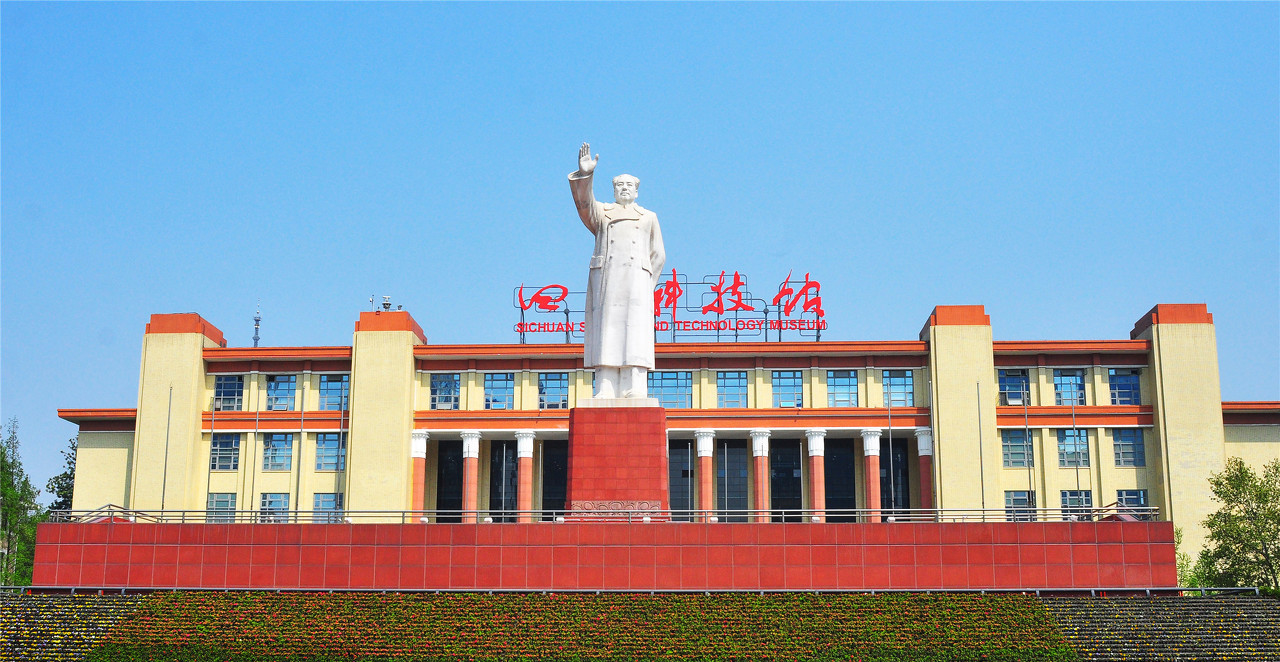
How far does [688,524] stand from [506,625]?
4238mm

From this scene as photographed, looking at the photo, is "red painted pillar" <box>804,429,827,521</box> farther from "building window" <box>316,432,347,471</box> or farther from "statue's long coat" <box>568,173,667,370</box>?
"statue's long coat" <box>568,173,667,370</box>

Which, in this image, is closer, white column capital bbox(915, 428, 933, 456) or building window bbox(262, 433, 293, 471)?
white column capital bbox(915, 428, 933, 456)

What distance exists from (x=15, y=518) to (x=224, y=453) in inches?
486

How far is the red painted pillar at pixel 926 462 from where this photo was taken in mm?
43625

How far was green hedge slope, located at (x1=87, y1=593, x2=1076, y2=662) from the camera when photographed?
22031 millimetres

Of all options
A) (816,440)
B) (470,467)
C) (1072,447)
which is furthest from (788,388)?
(470,467)

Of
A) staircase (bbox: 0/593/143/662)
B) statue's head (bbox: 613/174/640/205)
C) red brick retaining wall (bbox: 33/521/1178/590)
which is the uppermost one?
statue's head (bbox: 613/174/640/205)

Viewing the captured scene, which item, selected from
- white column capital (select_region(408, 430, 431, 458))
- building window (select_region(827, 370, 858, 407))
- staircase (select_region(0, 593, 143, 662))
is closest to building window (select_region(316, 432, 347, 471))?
white column capital (select_region(408, 430, 431, 458))

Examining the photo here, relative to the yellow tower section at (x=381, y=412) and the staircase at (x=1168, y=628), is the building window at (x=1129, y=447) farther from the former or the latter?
the yellow tower section at (x=381, y=412)

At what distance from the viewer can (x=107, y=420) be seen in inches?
1838

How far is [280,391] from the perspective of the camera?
46344 millimetres

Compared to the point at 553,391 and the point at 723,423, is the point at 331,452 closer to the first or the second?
the point at 553,391

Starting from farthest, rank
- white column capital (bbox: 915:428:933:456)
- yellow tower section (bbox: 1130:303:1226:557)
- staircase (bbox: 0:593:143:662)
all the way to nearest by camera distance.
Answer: white column capital (bbox: 915:428:933:456) < yellow tower section (bbox: 1130:303:1226:557) < staircase (bbox: 0:593:143:662)

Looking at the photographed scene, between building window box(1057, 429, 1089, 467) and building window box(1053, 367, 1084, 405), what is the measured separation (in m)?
1.15
